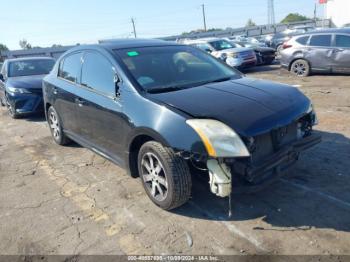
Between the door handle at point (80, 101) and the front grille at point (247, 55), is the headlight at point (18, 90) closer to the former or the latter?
the door handle at point (80, 101)

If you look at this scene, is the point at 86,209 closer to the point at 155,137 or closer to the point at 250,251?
the point at 155,137

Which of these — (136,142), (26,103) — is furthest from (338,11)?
(136,142)

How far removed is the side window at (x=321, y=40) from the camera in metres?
11.7

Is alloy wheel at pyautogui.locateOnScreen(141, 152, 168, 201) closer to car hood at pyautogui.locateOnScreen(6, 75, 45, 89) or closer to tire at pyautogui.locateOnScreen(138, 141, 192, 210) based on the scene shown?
tire at pyautogui.locateOnScreen(138, 141, 192, 210)

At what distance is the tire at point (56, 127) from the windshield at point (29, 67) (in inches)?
154

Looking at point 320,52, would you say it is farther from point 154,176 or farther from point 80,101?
point 154,176

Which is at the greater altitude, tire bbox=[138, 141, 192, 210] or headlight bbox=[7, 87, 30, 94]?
headlight bbox=[7, 87, 30, 94]

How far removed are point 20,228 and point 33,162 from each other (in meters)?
2.18

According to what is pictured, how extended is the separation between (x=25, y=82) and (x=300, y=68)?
9163mm

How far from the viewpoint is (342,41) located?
1142 centimetres

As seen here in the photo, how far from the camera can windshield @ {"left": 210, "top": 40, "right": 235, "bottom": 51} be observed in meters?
16.4

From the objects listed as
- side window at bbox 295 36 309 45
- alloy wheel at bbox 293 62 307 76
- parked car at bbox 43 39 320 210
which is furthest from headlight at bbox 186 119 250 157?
side window at bbox 295 36 309 45

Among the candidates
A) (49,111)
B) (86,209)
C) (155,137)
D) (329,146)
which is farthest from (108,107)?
(329,146)

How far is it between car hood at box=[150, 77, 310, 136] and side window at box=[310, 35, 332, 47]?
9004 mm
